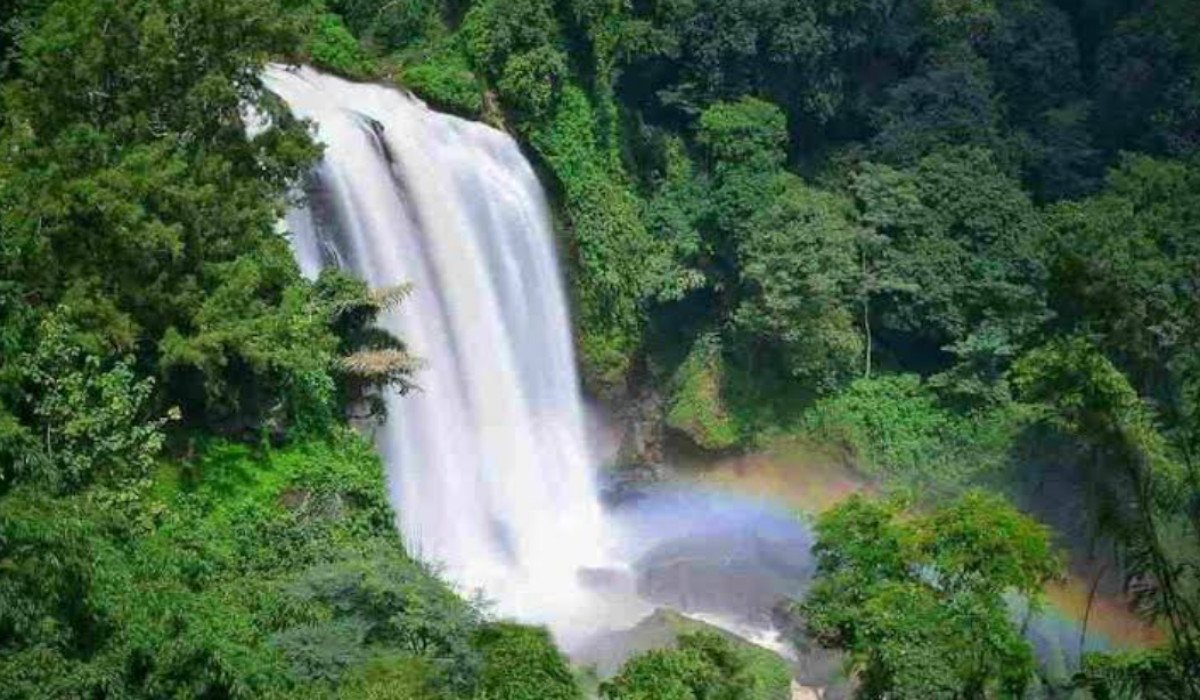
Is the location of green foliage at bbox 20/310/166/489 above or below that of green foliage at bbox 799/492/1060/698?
above

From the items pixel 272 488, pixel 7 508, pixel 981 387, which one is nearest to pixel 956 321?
pixel 981 387

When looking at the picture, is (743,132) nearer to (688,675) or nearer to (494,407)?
(494,407)

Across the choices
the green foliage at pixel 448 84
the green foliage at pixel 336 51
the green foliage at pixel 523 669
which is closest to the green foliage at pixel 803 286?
the green foliage at pixel 448 84

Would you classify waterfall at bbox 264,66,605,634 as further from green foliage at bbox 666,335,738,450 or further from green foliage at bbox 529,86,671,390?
green foliage at bbox 666,335,738,450

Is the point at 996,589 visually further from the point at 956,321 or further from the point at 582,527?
the point at 956,321

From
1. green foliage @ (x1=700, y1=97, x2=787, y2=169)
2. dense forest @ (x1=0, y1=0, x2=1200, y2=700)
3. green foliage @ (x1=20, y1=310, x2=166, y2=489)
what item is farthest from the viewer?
green foliage @ (x1=700, y1=97, x2=787, y2=169)

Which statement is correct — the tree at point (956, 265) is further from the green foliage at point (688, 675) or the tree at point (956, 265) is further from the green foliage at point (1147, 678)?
the green foliage at point (1147, 678)

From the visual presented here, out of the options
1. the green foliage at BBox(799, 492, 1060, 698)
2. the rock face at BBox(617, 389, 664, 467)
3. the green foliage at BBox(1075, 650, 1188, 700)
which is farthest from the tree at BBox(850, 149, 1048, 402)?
the green foliage at BBox(1075, 650, 1188, 700)

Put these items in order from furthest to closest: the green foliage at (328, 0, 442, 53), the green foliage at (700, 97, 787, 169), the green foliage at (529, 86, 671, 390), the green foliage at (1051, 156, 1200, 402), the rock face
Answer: the green foliage at (700, 97, 787, 169), the rock face, the green foliage at (328, 0, 442, 53), the green foliage at (529, 86, 671, 390), the green foliage at (1051, 156, 1200, 402)
